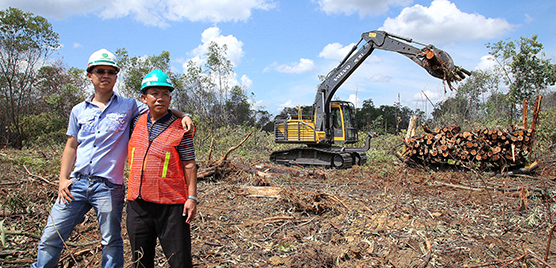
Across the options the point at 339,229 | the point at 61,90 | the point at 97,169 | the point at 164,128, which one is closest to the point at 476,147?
the point at 339,229

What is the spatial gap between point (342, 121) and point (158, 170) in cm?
966

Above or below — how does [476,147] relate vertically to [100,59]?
below

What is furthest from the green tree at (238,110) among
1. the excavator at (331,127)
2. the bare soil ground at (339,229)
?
the bare soil ground at (339,229)

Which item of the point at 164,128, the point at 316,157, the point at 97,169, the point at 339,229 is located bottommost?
the point at 339,229

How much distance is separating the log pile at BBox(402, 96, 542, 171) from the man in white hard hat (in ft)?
23.4

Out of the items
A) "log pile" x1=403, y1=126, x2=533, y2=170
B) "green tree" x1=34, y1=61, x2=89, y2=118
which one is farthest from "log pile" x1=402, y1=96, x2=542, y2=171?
"green tree" x1=34, y1=61, x2=89, y2=118

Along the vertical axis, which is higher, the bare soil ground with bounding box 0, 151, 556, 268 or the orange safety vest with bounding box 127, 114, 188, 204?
the orange safety vest with bounding box 127, 114, 188, 204

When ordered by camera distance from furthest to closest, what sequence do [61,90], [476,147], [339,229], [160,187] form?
1. [61,90]
2. [476,147]
3. [339,229]
4. [160,187]

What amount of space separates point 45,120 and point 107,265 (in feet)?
60.7

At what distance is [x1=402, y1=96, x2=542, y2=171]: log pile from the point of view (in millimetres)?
7812

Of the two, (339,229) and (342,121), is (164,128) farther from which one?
(342,121)

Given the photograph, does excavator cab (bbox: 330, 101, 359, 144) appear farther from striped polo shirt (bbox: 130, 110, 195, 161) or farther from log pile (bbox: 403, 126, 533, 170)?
striped polo shirt (bbox: 130, 110, 195, 161)

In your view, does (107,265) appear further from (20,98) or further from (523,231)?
(20,98)

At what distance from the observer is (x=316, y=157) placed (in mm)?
11086
